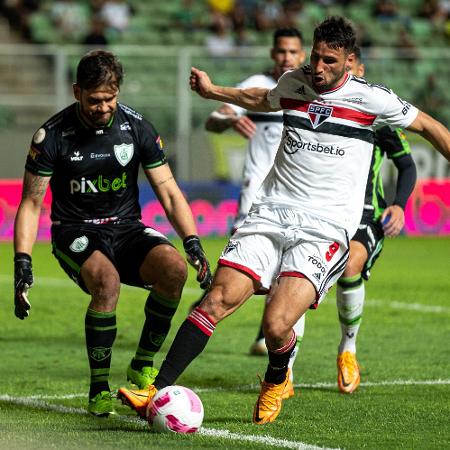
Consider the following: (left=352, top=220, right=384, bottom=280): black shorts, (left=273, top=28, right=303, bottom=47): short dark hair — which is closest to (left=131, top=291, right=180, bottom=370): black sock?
(left=352, top=220, right=384, bottom=280): black shorts

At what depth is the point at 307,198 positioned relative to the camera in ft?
21.6

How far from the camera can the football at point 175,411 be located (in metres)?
6.02

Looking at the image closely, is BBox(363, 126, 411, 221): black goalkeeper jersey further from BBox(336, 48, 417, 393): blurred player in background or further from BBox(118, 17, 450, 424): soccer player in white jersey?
BBox(118, 17, 450, 424): soccer player in white jersey

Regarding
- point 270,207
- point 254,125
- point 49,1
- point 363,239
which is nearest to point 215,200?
point 49,1

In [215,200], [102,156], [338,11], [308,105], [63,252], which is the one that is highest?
[308,105]

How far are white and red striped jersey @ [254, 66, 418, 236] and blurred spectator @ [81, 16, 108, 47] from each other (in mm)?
14461

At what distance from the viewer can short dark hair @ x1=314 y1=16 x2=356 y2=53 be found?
21.0 feet

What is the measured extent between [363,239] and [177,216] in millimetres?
1528

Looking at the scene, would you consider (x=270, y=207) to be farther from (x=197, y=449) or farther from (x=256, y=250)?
(x=197, y=449)

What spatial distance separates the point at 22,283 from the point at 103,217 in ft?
2.33

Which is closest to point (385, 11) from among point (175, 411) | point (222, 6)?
point (222, 6)

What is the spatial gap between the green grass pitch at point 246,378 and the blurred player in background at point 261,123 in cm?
109

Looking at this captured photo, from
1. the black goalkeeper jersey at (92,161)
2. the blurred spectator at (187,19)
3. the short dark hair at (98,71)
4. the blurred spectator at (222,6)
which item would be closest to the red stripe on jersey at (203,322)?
the black goalkeeper jersey at (92,161)

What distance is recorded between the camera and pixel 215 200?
64.4 feet
